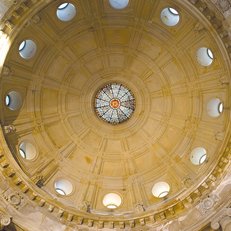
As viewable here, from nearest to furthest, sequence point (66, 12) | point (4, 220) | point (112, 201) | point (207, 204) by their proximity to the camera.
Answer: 1. point (4, 220)
2. point (207, 204)
3. point (66, 12)
4. point (112, 201)

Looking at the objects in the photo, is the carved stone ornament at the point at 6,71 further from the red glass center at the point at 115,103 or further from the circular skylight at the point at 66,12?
the red glass center at the point at 115,103

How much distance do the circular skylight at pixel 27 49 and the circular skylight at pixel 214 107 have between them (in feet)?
29.1

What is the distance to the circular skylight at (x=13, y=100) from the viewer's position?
907 inches

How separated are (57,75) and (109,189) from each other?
251 inches

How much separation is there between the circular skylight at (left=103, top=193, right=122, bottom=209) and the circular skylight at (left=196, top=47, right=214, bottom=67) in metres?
7.75

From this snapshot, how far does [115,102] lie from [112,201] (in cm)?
555

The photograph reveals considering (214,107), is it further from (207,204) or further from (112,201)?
(112,201)

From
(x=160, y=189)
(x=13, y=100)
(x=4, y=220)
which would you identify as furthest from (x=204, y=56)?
(x=4, y=220)

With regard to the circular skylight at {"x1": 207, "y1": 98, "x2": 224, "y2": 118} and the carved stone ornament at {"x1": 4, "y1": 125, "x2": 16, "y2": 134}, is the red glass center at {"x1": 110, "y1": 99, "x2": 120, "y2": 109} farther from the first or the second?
the carved stone ornament at {"x1": 4, "y1": 125, "x2": 16, "y2": 134}

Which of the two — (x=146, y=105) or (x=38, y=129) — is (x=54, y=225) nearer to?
(x=38, y=129)

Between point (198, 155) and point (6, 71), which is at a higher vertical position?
point (6, 71)

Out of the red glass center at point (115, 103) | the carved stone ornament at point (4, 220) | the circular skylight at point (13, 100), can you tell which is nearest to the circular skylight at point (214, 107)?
the red glass center at point (115, 103)

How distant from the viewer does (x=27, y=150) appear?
2400cm

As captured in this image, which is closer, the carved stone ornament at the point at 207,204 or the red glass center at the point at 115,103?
the carved stone ornament at the point at 207,204
